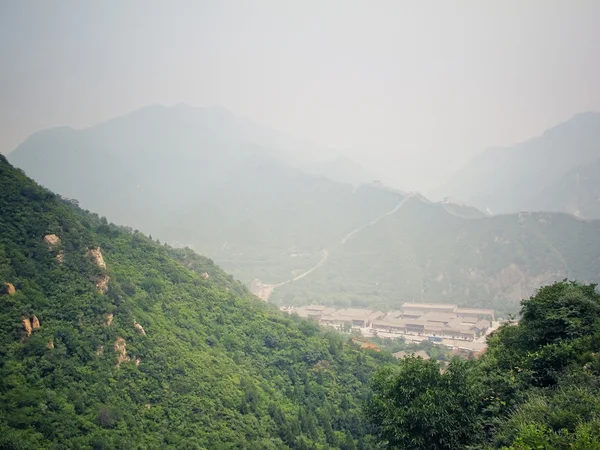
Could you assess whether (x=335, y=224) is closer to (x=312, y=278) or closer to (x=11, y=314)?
(x=312, y=278)

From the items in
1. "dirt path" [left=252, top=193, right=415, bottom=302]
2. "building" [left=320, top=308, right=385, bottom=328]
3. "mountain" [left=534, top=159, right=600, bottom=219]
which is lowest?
"building" [left=320, top=308, right=385, bottom=328]

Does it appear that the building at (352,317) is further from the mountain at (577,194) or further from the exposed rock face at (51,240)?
the mountain at (577,194)

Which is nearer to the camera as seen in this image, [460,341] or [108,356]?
[108,356]

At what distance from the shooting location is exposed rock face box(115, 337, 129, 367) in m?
22.4

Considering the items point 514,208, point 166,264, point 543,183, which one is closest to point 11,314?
point 166,264

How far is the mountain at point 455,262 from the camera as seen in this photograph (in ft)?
282

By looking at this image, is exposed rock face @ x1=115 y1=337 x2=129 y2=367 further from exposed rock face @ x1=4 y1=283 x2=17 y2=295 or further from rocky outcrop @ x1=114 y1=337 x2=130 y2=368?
exposed rock face @ x1=4 y1=283 x2=17 y2=295

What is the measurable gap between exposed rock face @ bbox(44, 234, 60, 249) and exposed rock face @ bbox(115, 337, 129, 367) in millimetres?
7510

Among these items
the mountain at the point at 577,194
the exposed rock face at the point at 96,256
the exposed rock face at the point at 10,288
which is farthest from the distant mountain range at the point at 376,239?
the exposed rock face at the point at 10,288

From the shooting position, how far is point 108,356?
71.4 ft

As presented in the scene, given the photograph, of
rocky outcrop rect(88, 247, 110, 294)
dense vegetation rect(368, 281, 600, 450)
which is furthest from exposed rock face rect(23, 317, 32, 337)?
dense vegetation rect(368, 281, 600, 450)

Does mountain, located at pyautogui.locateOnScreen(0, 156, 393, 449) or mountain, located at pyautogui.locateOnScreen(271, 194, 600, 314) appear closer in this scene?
mountain, located at pyautogui.locateOnScreen(0, 156, 393, 449)

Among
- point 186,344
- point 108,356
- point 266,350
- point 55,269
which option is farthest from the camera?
point 266,350

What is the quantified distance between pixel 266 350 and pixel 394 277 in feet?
261
